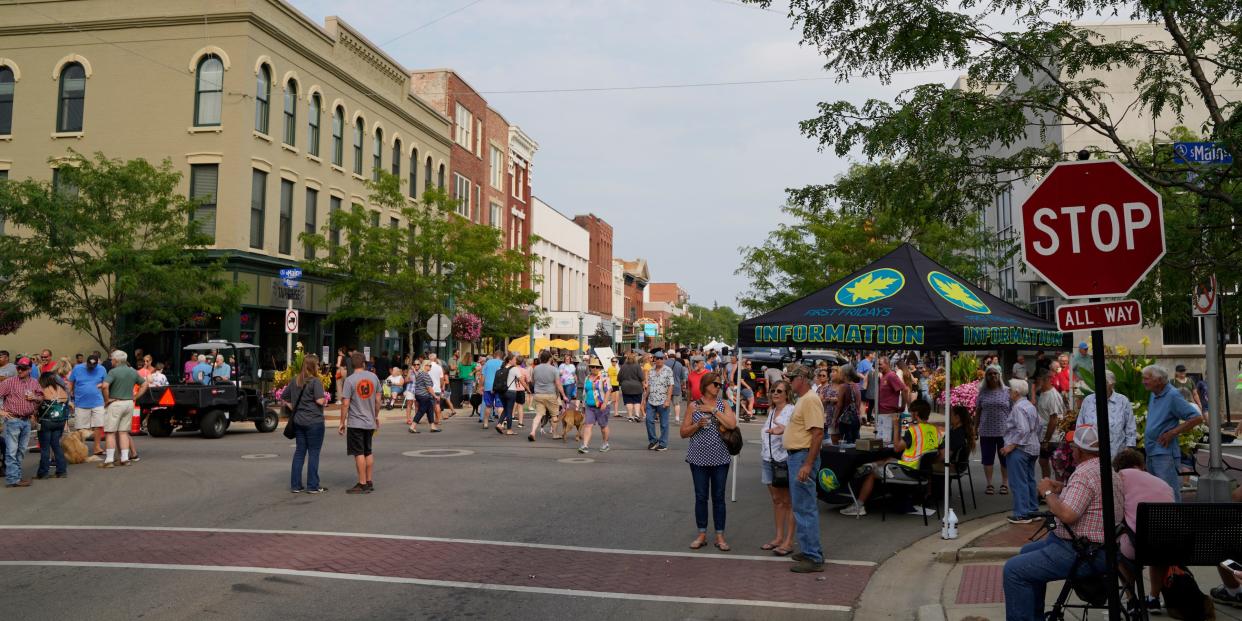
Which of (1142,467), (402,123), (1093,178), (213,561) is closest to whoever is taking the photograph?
(1093,178)

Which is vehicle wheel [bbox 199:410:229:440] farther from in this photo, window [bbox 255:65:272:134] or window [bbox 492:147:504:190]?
window [bbox 492:147:504:190]

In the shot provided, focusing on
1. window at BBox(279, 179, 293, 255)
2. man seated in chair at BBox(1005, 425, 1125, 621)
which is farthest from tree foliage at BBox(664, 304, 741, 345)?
man seated in chair at BBox(1005, 425, 1125, 621)

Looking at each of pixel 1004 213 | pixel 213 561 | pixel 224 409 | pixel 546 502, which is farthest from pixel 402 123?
pixel 213 561

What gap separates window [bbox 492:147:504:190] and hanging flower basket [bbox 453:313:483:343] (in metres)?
15.7

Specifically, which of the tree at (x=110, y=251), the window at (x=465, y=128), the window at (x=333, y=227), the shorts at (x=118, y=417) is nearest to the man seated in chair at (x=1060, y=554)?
the shorts at (x=118, y=417)

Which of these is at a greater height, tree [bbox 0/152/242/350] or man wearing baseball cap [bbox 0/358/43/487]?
tree [bbox 0/152/242/350]

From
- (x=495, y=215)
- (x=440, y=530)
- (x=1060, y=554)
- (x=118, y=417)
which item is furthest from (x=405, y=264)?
(x=1060, y=554)

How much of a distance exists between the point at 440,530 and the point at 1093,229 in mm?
6967

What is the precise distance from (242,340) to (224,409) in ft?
32.3

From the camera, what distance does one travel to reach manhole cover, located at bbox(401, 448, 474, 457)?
15.8 metres

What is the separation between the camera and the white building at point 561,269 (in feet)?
202

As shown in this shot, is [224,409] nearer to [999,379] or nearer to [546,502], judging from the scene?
[546,502]

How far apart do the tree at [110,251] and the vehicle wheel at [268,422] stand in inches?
185

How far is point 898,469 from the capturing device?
10.8 metres
